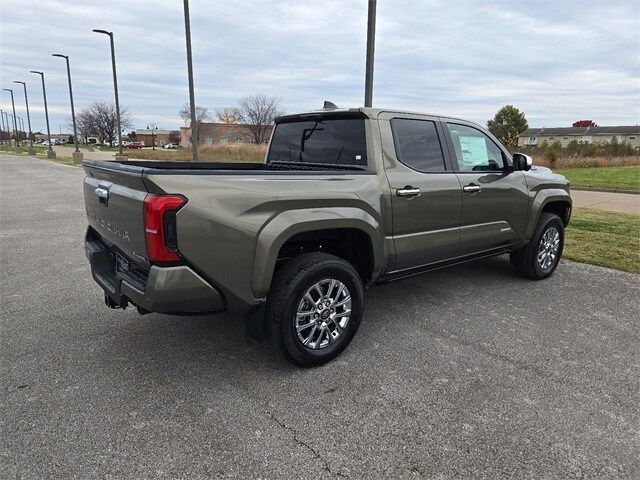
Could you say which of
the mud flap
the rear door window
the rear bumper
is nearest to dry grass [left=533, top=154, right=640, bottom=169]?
the rear door window

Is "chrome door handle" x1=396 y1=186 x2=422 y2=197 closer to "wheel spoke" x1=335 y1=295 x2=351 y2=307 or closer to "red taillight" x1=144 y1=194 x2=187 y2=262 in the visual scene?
"wheel spoke" x1=335 y1=295 x2=351 y2=307

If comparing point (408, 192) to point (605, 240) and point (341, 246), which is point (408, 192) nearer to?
point (341, 246)

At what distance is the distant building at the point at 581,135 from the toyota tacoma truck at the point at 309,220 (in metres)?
90.6

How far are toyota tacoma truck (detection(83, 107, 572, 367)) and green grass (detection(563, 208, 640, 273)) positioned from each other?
1992 millimetres

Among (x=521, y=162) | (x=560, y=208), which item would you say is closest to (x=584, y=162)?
(x=560, y=208)

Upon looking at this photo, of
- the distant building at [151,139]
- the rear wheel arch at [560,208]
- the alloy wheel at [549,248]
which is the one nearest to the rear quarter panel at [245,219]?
the alloy wheel at [549,248]

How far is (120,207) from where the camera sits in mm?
2953

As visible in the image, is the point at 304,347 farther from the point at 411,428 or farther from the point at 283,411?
the point at 411,428

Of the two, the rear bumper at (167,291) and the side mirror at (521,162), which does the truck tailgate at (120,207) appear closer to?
the rear bumper at (167,291)

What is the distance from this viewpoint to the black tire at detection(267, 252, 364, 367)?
3.06m

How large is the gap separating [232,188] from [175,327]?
1698 mm

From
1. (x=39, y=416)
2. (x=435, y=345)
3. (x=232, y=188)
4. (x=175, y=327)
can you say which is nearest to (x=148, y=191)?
(x=232, y=188)

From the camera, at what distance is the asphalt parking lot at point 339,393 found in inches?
92.8

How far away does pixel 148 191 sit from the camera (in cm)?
262
